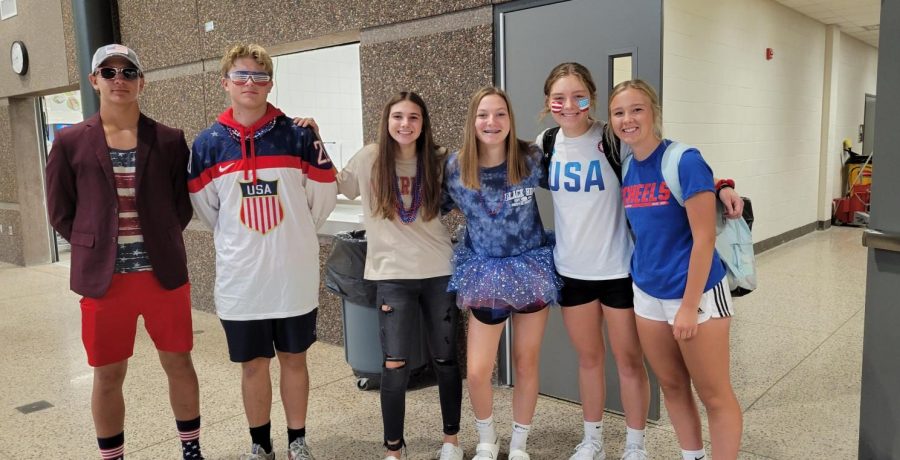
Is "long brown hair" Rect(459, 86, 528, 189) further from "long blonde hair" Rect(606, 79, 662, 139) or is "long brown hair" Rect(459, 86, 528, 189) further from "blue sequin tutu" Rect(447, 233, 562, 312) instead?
"long blonde hair" Rect(606, 79, 662, 139)

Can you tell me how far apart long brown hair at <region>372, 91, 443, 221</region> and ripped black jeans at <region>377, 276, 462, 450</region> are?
11.8 inches

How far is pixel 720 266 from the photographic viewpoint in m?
2.24

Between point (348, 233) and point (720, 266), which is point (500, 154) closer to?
point (720, 266)

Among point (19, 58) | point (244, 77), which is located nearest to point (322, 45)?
point (244, 77)

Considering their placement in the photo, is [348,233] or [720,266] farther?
[348,233]

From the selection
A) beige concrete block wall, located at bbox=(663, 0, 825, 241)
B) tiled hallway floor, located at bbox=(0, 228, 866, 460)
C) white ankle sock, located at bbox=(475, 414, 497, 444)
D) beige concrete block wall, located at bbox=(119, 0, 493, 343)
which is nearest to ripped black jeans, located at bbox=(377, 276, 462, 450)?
white ankle sock, located at bbox=(475, 414, 497, 444)

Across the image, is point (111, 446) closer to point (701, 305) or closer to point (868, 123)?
point (701, 305)

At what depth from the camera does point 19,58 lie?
7777 mm

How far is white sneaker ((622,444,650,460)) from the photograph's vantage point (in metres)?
2.70

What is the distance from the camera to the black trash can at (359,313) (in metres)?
3.73

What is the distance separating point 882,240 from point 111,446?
303 cm

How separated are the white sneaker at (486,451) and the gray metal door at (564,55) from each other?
2.75ft

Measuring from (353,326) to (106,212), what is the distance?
168cm

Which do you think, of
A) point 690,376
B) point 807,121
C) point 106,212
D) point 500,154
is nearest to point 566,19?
point 500,154
